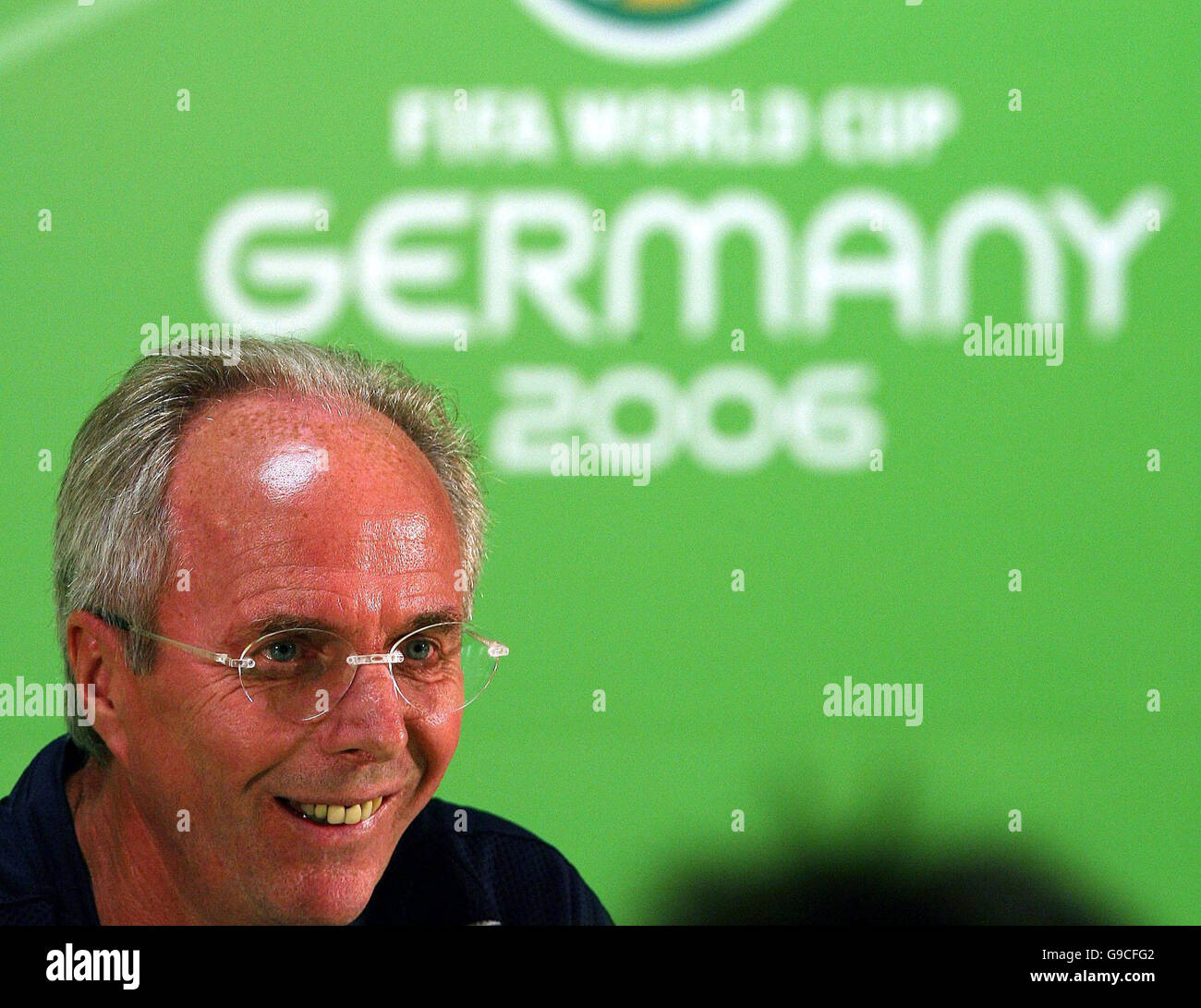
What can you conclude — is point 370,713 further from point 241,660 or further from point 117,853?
point 117,853

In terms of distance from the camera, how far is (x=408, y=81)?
2680mm

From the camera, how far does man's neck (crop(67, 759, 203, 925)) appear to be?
6.94 feet

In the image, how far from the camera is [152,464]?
204 centimetres

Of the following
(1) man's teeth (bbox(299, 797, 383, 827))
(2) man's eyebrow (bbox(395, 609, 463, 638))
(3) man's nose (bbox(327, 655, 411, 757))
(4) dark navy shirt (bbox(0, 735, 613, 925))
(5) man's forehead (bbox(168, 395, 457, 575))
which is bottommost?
(4) dark navy shirt (bbox(0, 735, 613, 925))

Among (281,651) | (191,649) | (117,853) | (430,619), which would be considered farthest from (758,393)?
(117,853)

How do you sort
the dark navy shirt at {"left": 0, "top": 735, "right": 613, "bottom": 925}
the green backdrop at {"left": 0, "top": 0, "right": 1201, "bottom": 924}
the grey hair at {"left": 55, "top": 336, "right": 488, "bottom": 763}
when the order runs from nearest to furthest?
the grey hair at {"left": 55, "top": 336, "right": 488, "bottom": 763}, the dark navy shirt at {"left": 0, "top": 735, "right": 613, "bottom": 925}, the green backdrop at {"left": 0, "top": 0, "right": 1201, "bottom": 924}

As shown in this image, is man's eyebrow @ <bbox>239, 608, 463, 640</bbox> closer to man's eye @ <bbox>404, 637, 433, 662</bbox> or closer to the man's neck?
man's eye @ <bbox>404, 637, 433, 662</bbox>

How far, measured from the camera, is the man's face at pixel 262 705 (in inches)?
79.8

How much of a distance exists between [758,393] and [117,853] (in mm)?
1518

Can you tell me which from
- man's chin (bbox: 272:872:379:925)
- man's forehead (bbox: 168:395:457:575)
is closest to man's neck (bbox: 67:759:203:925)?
man's chin (bbox: 272:872:379:925)

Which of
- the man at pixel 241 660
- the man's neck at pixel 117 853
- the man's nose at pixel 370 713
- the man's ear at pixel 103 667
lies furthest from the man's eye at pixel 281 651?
the man's neck at pixel 117 853

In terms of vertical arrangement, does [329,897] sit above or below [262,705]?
below
